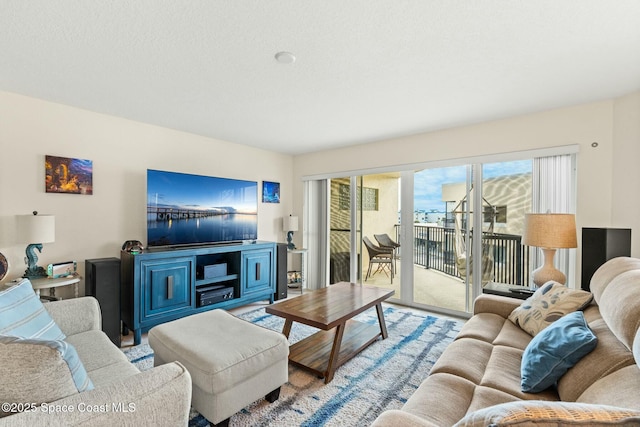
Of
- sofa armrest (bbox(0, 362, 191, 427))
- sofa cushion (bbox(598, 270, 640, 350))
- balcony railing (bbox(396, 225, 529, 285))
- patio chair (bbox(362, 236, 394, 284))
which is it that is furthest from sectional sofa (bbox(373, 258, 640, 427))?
patio chair (bbox(362, 236, 394, 284))

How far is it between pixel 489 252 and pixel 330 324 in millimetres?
2346

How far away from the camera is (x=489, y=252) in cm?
345

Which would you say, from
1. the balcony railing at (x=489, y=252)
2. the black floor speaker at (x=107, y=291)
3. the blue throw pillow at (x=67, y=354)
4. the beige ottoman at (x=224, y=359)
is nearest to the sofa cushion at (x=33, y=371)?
the blue throw pillow at (x=67, y=354)

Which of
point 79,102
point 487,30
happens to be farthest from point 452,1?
point 79,102

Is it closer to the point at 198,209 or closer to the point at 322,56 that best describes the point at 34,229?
the point at 198,209

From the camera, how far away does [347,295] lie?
286 cm

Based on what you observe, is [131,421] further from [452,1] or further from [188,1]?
[452,1]

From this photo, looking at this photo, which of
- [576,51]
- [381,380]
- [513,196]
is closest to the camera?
[576,51]

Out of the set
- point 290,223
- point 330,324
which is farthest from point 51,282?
point 290,223

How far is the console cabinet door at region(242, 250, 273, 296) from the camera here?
12.6 feet

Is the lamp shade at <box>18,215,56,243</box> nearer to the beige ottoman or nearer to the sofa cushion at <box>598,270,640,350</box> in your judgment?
the beige ottoman

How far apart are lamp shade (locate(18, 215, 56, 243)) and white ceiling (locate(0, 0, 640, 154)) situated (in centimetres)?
113

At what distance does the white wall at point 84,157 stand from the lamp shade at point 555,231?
3820 mm

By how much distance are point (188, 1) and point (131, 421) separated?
6.05 ft
